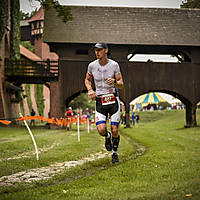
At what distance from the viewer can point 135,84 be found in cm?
2684

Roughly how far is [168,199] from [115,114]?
3.22 meters

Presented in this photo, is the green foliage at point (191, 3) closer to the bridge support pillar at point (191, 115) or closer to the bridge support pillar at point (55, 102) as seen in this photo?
the bridge support pillar at point (191, 115)

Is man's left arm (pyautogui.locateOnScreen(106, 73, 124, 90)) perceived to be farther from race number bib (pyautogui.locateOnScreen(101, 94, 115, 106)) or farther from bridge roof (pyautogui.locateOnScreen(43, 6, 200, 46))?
bridge roof (pyautogui.locateOnScreen(43, 6, 200, 46))

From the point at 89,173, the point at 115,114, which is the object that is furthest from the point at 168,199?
the point at 115,114

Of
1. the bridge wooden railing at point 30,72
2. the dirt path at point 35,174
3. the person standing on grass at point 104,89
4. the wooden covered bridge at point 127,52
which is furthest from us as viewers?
the bridge wooden railing at point 30,72

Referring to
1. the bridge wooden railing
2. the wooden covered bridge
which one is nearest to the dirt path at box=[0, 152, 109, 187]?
the wooden covered bridge

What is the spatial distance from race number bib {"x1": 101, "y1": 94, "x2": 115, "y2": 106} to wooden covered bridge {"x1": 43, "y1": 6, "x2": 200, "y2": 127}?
19353mm

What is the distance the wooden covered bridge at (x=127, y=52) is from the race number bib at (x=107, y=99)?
19.4 metres

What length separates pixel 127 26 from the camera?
28.4 metres

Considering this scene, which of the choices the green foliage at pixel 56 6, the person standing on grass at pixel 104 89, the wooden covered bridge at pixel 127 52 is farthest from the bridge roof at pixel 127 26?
the person standing on grass at pixel 104 89

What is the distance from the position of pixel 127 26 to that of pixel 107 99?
22868mm

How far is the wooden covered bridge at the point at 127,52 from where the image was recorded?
1027 inches

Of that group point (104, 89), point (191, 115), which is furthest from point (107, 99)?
point (191, 115)

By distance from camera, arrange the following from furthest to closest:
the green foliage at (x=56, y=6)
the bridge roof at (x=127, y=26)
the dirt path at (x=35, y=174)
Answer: the bridge roof at (x=127, y=26) < the green foliage at (x=56, y=6) < the dirt path at (x=35, y=174)
